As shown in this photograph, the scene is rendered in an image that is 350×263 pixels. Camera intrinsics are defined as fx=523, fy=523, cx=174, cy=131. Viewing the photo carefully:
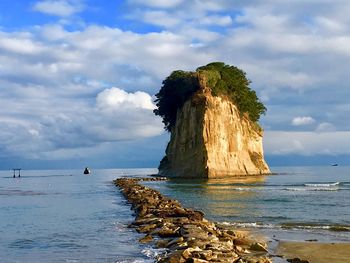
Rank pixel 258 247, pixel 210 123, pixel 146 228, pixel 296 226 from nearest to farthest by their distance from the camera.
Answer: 1. pixel 258 247
2. pixel 146 228
3. pixel 296 226
4. pixel 210 123

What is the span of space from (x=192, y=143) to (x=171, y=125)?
1623 centimetres

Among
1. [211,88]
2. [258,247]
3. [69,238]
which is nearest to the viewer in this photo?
[258,247]

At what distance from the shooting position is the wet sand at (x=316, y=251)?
17.4 meters

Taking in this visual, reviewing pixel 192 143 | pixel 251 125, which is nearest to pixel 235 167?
pixel 192 143

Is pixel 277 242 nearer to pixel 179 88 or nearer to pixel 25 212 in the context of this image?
pixel 25 212

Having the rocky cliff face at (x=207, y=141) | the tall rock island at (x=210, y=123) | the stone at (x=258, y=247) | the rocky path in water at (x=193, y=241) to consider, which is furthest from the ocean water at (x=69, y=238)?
the tall rock island at (x=210, y=123)

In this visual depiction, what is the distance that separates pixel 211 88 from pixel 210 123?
25.3 feet

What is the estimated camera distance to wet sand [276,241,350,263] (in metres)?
17.4

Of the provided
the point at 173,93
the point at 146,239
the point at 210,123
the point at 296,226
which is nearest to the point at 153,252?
the point at 146,239

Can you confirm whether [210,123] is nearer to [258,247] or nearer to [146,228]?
[146,228]

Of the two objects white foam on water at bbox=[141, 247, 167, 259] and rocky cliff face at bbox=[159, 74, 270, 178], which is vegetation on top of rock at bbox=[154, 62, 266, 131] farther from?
white foam on water at bbox=[141, 247, 167, 259]

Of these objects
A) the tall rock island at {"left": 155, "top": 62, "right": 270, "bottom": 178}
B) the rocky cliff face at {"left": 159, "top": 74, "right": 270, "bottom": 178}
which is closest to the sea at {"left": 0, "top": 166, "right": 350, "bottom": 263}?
the rocky cliff face at {"left": 159, "top": 74, "right": 270, "bottom": 178}

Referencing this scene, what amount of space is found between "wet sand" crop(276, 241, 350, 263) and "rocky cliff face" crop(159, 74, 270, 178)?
66.8 m

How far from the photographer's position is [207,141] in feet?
291
